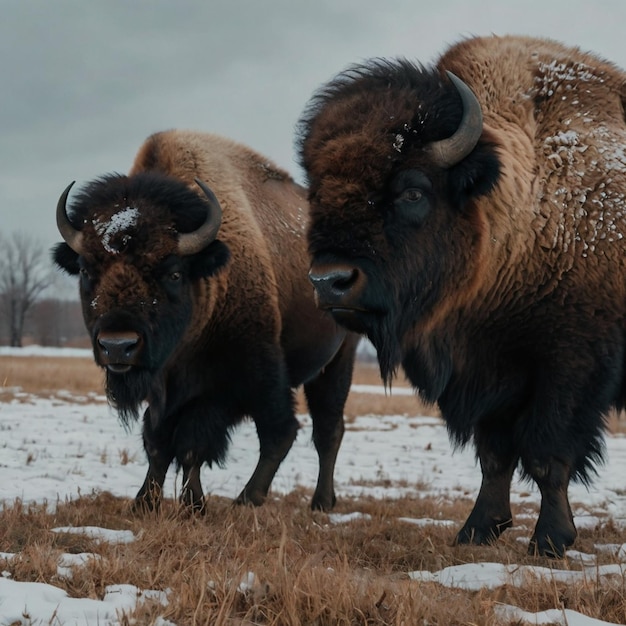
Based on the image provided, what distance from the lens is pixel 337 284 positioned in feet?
13.6

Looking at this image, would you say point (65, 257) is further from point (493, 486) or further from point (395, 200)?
point (493, 486)

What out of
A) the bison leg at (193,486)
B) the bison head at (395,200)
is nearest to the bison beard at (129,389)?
the bison leg at (193,486)

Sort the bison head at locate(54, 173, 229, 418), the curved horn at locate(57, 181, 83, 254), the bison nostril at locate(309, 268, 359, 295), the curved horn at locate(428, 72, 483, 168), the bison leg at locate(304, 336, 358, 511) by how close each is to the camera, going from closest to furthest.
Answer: the bison nostril at locate(309, 268, 359, 295)
the curved horn at locate(428, 72, 483, 168)
the bison head at locate(54, 173, 229, 418)
the curved horn at locate(57, 181, 83, 254)
the bison leg at locate(304, 336, 358, 511)

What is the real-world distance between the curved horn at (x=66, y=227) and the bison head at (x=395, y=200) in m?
1.88

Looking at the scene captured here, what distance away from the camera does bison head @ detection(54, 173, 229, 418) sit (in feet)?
17.2

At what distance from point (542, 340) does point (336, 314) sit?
1.25 meters

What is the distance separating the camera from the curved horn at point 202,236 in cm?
580

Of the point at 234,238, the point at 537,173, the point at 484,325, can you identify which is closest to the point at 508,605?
the point at 484,325

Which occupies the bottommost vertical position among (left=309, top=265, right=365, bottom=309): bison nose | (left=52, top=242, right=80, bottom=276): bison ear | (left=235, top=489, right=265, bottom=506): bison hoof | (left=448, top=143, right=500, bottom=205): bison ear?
(left=235, top=489, right=265, bottom=506): bison hoof

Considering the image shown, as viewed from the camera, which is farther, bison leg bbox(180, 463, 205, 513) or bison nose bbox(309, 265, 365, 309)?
bison leg bbox(180, 463, 205, 513)

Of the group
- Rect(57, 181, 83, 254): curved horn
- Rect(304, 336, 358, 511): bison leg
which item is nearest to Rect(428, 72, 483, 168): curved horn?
Rect(57, 181, 83, 254): curved horn

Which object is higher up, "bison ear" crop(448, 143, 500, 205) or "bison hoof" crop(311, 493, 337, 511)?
"bison ear" crop(448, 143, 500, 205)

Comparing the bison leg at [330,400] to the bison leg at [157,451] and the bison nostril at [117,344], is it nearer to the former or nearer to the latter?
the bison leg at [157,451]

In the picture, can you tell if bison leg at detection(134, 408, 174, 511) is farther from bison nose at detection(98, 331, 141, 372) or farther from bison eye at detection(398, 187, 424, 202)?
bison eye at detection(398, 187, 424, 202)
